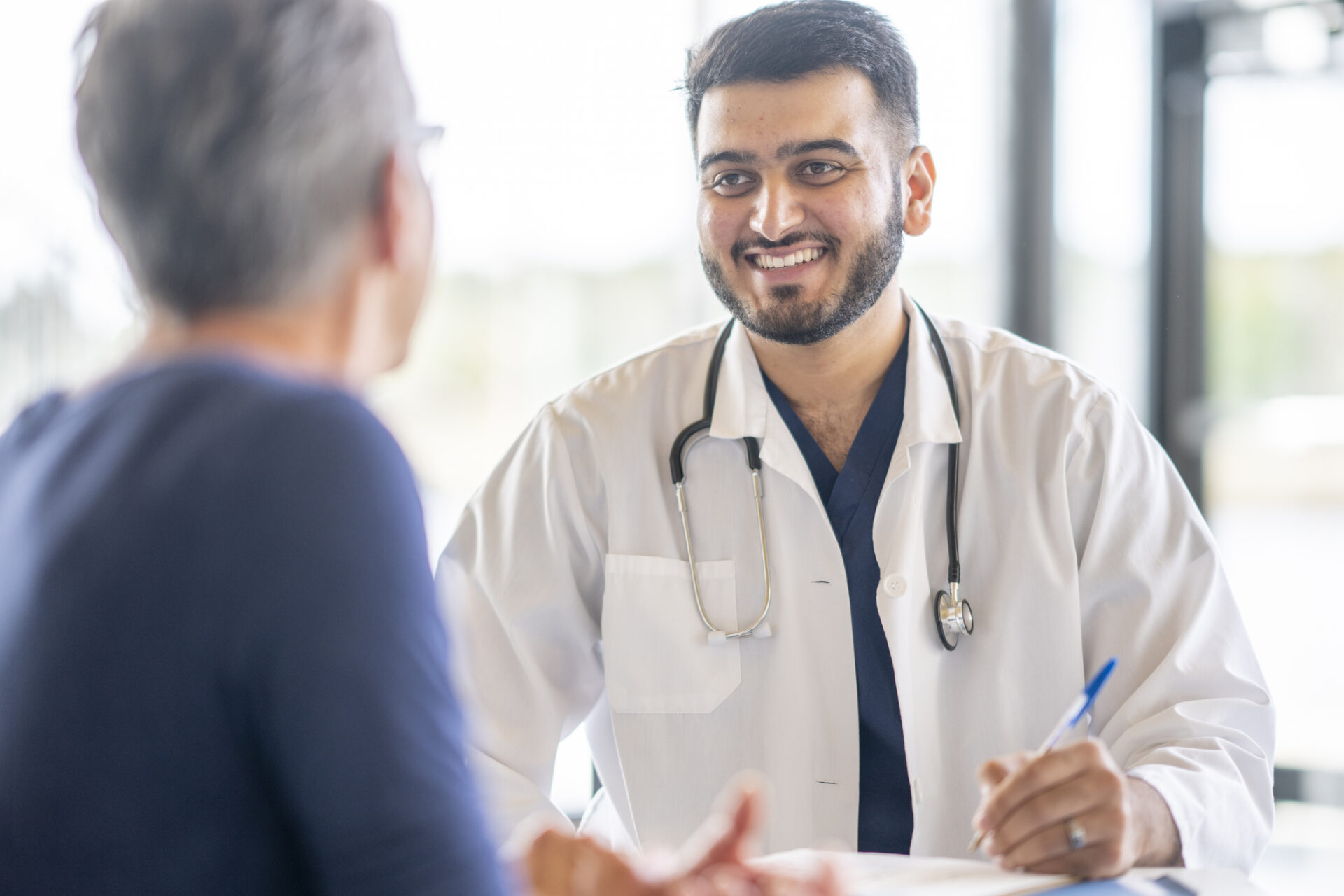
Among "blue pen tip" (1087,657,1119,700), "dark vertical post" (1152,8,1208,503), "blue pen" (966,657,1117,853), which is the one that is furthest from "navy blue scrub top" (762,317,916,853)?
"dark vertical post" (1152,8,1208,503)

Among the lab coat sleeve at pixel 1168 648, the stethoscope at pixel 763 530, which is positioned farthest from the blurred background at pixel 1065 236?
the lab coat sleeve at pixel 1168 648

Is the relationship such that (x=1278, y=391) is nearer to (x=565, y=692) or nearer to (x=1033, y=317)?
(x=1033, y=317)

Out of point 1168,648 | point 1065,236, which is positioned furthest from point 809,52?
point 1065,236

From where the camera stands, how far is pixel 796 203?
1.56 meters

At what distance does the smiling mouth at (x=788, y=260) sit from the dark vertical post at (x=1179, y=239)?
6.51 feet

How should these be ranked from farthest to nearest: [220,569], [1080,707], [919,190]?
[919,190], [1080,707], [220,569]

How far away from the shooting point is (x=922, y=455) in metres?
1.50

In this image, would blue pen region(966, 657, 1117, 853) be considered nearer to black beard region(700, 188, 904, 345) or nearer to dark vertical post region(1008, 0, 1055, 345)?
black beard region(700, 188, 904, 345)

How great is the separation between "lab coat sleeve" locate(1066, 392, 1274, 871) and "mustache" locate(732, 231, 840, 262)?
42cm

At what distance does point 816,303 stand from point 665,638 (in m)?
0.51

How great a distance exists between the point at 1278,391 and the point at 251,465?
10.5ft

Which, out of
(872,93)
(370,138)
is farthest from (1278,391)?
(370,138)

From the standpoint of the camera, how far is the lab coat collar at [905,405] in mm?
1504

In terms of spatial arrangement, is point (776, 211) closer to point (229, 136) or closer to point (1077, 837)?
point (1077, 837)
